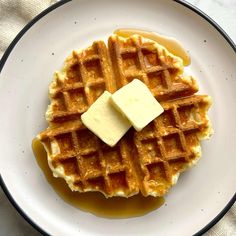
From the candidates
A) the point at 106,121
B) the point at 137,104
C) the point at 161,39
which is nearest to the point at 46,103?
the point at 106,121

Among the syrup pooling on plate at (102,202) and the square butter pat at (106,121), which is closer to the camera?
the square butter pat at (106,121)

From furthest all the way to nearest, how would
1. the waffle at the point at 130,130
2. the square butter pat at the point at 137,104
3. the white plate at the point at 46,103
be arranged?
the white plate at the point at 46,103 < the waffle at the point at 130,130 < the square butter pat at the point at 137,104

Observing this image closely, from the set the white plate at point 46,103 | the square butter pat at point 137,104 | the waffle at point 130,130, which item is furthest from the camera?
the white plate at point 46,103

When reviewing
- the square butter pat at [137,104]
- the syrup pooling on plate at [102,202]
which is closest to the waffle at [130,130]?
the square butter pat at [137,104]

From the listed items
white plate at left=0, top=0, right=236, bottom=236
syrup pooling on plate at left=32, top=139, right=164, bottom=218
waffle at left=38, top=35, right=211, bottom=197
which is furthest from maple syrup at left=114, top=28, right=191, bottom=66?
syrup pooling on plate at left=32, top=139, right=164, bottom=218

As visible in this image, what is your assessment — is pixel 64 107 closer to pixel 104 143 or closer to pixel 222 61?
pixel 104 143

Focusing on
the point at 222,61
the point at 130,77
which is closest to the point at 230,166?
the point at 222,61

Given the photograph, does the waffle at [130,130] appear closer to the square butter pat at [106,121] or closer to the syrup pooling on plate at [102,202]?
the square butter pat at [106,121]
